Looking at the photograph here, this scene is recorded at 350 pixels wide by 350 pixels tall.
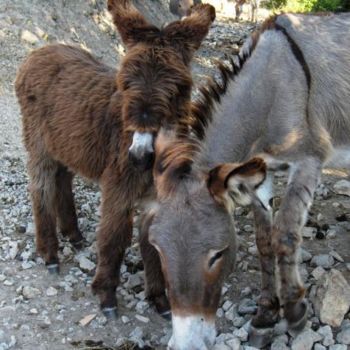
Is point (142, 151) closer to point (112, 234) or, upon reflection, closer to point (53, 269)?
point (112, 234)

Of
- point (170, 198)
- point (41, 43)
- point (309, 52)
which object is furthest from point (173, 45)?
point (41, 43)

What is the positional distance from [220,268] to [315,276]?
5.24 feet

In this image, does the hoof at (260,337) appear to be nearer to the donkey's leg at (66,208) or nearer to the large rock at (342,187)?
the donkey's leg at (66,208)

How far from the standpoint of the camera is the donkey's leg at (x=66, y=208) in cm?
482

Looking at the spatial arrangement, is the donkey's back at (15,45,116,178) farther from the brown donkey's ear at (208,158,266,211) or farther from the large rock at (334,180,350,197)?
the large rock at (334,180,350,197)

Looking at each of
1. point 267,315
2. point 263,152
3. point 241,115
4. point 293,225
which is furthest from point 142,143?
point 267,315

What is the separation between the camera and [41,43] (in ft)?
27.4

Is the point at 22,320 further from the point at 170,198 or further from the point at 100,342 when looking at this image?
the point at 170,198

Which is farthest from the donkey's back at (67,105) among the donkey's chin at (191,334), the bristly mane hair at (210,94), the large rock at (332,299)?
the large rock at (332,299)

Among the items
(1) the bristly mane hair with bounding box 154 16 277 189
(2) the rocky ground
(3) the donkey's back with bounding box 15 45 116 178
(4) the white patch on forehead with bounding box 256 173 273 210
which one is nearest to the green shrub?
(2) the rocky ground

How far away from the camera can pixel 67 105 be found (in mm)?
4328

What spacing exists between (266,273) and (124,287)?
1154mm

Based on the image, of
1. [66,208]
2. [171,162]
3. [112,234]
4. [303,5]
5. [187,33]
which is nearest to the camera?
[171,162]

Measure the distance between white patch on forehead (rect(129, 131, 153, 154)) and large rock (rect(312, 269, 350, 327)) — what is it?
62.2 inches
